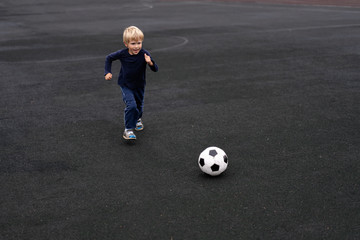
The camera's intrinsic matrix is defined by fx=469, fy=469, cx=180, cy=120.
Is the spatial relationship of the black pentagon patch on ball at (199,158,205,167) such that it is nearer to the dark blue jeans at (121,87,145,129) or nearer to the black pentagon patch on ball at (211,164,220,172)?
the black pentagon patch on ball at (211,164,220,172)

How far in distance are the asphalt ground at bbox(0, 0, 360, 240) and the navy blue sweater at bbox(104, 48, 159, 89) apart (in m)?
0.84

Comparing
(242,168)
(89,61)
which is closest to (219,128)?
(242,168)

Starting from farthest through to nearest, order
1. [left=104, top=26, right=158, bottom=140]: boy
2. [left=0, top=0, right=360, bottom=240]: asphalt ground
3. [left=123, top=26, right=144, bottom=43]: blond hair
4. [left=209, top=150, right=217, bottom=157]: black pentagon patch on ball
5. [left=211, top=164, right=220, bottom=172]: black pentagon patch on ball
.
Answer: [left=104, top=26, right=158, bottom=140]: boy < [left=123, top=26, right=144, bottom=43]: blond hair < [left=209, top=150, right=217, bottom=157]: black pentagon patch on ball < [left=211, top=164, right=220, bottom=172]: black pentagon patch on ball < [left=0, top=0, right=360, bottom=240]: asphalt ground

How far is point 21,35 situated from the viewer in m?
19.4

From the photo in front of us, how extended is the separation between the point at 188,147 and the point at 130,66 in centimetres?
147

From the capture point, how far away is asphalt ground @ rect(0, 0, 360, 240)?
15.2 ft

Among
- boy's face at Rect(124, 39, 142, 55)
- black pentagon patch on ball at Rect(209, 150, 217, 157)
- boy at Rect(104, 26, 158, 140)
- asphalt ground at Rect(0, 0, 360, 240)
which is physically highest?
boy's face at Rect(124, 39, 142, 55)

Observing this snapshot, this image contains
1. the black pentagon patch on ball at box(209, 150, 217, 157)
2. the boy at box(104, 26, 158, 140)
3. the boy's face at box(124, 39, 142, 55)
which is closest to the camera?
the black pentagon patch on ball at box(209, 150, 217, 157)

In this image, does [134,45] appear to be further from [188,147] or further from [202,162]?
[202,162]

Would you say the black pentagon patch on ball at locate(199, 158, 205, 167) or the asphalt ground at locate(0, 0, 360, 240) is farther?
the black pentagon patch on ball at locate(199, 158, 205, 167)

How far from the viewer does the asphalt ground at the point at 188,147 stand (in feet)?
15.2

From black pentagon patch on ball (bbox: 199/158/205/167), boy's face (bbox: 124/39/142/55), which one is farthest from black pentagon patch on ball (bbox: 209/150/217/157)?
boy's face (bbox: 124/39/142/55)

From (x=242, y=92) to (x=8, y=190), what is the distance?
17.8 feet

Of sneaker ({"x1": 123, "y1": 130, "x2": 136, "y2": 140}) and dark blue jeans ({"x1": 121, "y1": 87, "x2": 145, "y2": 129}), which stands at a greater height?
dark blue jeans ({"x1": 121, "y1": 87, "x2": 145, "y2": 129})
